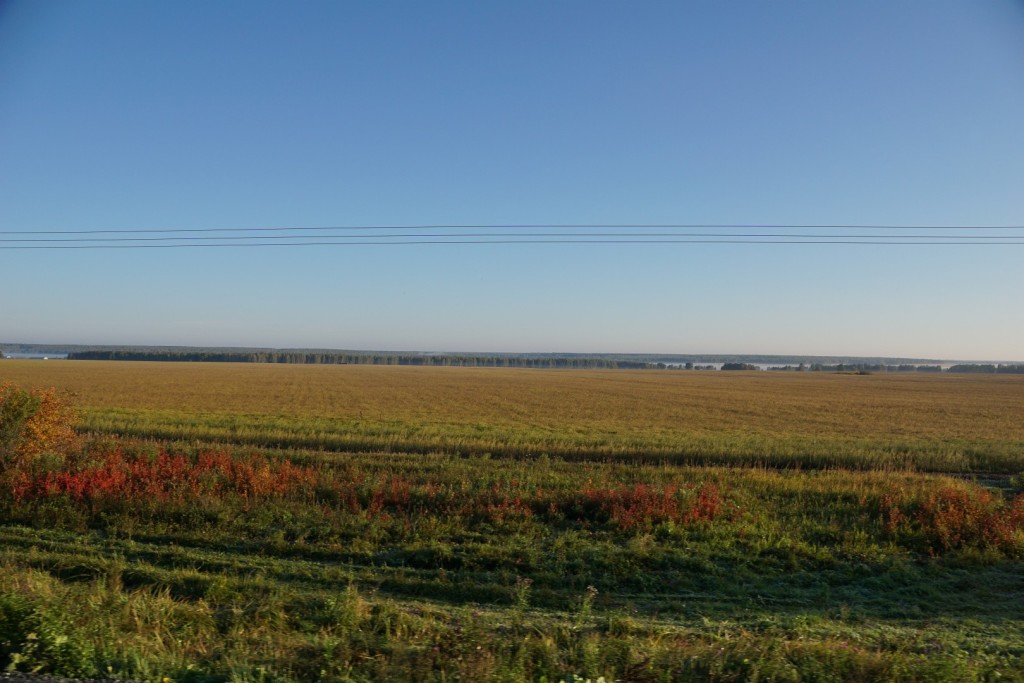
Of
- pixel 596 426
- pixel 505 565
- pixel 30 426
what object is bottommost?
pixel 596 426

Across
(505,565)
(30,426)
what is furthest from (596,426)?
(30,426)

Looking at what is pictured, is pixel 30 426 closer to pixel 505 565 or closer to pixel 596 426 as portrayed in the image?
pixel 505 565

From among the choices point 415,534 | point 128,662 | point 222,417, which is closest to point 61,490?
point 415,534

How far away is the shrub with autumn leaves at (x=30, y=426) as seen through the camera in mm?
14094

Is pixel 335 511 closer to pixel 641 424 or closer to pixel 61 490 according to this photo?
pixel 61 490

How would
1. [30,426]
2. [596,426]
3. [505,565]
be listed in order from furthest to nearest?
[596,426] → [30,426] → [505,565]

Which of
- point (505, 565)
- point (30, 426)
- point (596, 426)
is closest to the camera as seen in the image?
point (505, 565)

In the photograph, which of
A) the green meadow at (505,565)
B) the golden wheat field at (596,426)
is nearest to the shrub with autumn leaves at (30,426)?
the green meadow at (505,565)

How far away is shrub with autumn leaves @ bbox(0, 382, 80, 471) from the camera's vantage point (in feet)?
46.2

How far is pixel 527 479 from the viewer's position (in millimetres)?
14617

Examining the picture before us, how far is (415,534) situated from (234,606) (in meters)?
3.88

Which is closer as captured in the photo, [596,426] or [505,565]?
[505,565]

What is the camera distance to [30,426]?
47.1 feet

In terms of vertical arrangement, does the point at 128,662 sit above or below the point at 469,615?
above
